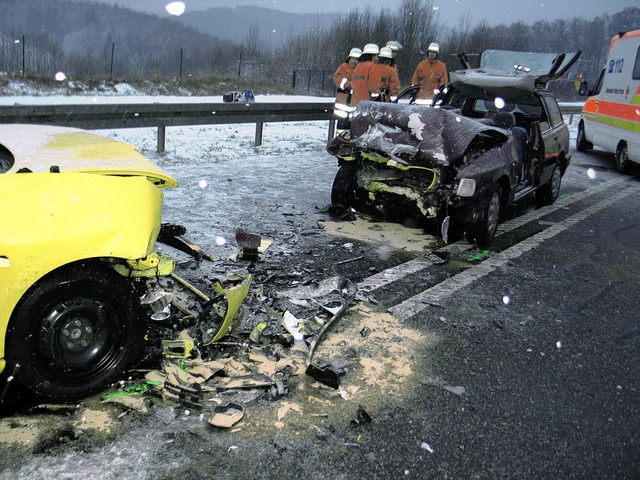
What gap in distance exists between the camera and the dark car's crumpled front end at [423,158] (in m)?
6.02

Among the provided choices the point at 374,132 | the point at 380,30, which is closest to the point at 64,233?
the point at 374,132

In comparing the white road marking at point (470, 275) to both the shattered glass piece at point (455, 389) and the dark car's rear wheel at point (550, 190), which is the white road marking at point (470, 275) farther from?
the shattered glass piece at point (455, 389)

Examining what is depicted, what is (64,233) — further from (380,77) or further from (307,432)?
(380,77)

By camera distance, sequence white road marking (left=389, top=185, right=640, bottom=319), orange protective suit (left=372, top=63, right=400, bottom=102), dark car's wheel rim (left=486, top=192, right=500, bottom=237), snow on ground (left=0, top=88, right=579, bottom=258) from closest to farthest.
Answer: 1. white road marking (left=389, top=185, right=640, bottom=319)
2. dark car's wheel rim (left=486, top=192, right=500, bottom=237)
3. snow on ground (left=0, top=88, right=579, bottom=258)
4. orange protective suit (left=372, top=63, right=400, bottom=102)

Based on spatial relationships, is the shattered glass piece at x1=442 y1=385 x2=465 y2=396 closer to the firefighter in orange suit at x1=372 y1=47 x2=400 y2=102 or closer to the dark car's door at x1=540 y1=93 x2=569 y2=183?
the dark car's door at x1=540 y1=93 x2=569 y2=183

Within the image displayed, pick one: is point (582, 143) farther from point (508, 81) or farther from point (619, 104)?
point (508, 81)

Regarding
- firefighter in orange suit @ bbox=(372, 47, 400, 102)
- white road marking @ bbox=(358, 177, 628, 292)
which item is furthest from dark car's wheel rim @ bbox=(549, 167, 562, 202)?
firefighter in orange suit @ bbox=(372, 47, 400, 102)

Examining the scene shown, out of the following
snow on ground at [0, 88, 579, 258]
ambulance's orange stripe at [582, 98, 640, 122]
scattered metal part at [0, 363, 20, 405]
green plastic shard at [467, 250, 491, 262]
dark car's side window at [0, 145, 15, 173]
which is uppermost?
ambulance's orange stripe at [582, 98, 640, 122]

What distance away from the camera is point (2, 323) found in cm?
264

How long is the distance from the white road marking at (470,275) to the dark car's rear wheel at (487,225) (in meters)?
0.24

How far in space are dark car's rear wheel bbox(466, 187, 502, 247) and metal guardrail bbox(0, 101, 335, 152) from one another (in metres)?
5.97

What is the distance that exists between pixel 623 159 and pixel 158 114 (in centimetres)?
977

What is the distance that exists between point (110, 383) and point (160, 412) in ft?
1.16

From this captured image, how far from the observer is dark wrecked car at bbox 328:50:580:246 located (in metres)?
6.07
